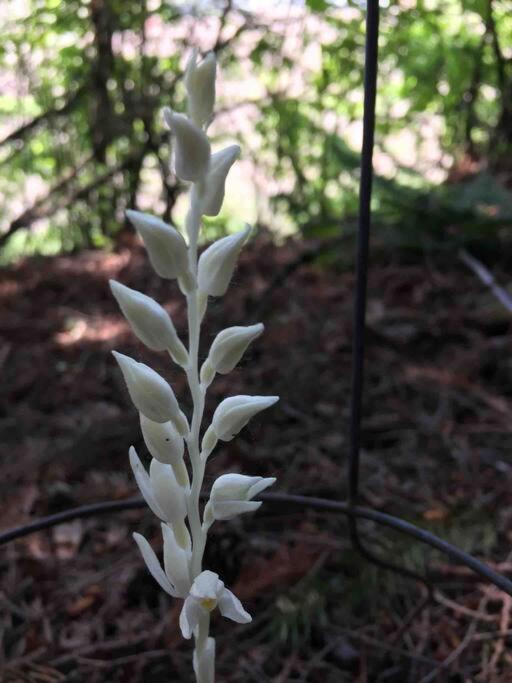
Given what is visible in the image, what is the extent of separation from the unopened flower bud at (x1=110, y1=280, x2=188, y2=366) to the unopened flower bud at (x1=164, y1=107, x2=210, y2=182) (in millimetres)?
106

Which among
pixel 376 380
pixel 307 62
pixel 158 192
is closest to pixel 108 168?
pixel 158 192

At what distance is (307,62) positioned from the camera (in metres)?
3.17

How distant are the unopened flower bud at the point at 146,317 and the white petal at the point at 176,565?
0.17 m

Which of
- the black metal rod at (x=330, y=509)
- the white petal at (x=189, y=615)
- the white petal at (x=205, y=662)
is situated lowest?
the white petal at (x=205, y=662)

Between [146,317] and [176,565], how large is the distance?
0.68 feet

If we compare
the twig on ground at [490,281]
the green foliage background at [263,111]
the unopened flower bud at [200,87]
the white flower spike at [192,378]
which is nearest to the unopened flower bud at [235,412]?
the white flower spike at [192,378]

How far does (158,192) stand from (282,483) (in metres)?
2.27

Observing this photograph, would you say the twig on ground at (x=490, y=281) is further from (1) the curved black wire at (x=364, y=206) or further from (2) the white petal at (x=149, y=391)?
(2) the white petal at (x=149, y=391)

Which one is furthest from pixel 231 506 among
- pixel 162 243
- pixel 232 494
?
pixel 162 243

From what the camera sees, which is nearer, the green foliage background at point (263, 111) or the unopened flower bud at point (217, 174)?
the unopened flower bud at point (217, 174)

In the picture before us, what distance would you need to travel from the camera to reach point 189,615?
0.56 m

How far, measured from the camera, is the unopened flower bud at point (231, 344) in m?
0.58

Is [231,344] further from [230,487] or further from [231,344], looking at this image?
[230,487]

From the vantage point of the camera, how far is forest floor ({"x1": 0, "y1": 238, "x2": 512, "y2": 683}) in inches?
40.1
